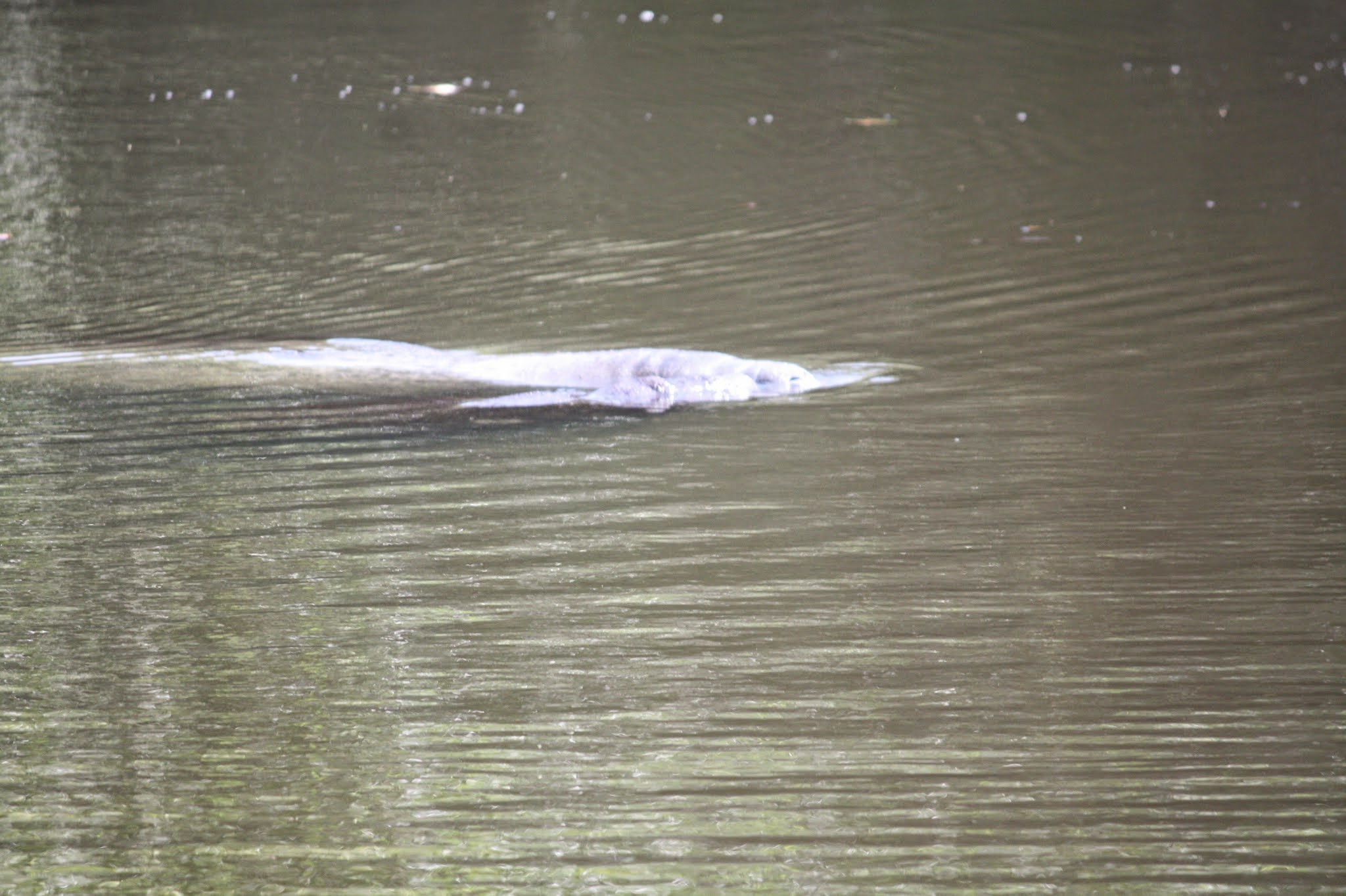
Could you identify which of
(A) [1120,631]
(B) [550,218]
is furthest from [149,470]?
(B) [550,218]

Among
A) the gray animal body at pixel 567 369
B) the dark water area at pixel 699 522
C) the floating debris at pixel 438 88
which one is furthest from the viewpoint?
the floating debris at pixel 438 88

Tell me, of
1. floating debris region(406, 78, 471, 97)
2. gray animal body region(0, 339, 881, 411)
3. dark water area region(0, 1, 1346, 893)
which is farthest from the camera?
floating debris region(406, 78, 471, 97)

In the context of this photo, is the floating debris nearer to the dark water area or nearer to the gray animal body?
the dark water area

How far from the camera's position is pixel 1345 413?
6000 mm

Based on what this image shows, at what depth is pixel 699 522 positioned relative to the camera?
4926mm

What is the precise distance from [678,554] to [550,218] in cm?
591

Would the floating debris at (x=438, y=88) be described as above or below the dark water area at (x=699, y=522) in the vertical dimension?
above

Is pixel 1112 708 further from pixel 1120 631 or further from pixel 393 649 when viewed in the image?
pixel 393 649

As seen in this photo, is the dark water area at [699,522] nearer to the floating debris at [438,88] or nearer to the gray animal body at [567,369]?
the gray animal body at [567,369]

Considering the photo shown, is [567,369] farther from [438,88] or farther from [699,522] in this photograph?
[438,88]

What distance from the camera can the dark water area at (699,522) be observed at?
10.3ft

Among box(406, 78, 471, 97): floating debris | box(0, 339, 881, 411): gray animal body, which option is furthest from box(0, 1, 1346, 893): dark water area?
box(406, 78, 471, 97): floating debris

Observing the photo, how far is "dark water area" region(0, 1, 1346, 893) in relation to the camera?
312 cm

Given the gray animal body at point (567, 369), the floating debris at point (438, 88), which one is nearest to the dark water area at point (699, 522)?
the gray animal body at point (567, 369)
